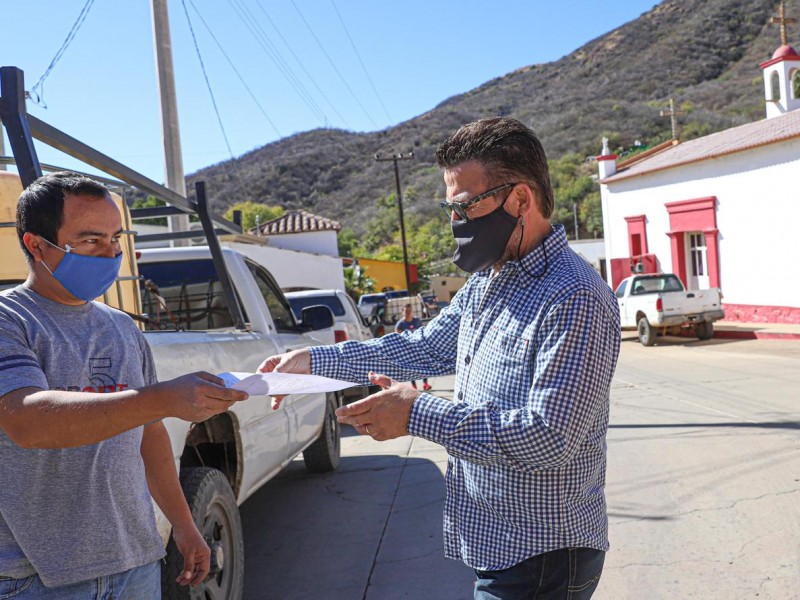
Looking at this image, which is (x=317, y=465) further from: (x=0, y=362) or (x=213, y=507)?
(x=0, y=362)

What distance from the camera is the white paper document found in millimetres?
2018

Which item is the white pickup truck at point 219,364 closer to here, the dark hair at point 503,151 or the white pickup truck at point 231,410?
the white pickup truck at point 231,410

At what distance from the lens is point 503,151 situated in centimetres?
213

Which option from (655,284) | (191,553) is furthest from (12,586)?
(655,284)

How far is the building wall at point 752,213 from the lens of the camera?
794 inches

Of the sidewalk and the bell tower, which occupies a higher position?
the bell tower

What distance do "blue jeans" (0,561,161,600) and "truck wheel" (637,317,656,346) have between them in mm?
18127

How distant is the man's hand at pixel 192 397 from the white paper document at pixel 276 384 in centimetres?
8

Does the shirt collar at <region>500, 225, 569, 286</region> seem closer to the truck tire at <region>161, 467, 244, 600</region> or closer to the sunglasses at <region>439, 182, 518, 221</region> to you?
the sunglasses at <region>439, 182, 518, 221</region>

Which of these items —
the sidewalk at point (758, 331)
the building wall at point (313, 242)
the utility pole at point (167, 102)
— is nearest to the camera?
the utility pole at point (167, 102)

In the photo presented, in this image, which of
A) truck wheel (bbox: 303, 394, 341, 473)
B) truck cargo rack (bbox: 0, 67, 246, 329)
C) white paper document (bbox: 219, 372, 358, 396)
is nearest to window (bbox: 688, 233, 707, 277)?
truck wheel (bbox: 303, 394, 341, 473)

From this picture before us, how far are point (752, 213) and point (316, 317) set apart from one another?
18895 mm

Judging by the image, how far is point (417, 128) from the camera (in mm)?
110375

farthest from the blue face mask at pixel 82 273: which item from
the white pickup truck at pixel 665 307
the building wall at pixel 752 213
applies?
the building wall at pixel 752 213
